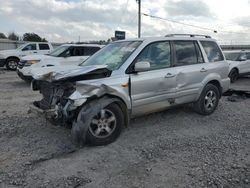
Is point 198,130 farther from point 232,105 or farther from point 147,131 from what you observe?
point 232,105

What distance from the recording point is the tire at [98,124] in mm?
4422

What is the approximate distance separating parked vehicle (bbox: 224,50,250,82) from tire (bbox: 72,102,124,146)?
10.6 metres

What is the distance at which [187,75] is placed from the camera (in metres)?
5.96

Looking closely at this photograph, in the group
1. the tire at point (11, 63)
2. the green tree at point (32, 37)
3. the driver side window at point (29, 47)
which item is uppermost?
the green tree at point (32, 37)

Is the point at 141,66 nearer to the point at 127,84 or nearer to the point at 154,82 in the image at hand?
the point at 127,84

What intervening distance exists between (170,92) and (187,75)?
63cm

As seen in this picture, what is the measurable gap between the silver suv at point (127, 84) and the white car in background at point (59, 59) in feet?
18.2

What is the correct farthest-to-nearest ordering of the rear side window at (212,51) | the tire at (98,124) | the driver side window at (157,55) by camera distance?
1. the rear side window at (212,51)
2. the driver side window at (157,55)
3. the tire at (98,124)

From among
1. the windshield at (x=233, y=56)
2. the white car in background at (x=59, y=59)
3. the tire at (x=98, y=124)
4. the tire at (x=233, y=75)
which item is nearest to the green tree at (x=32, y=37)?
the white car in background at (x=59, y=59)

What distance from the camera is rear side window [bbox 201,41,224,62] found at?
667 cm

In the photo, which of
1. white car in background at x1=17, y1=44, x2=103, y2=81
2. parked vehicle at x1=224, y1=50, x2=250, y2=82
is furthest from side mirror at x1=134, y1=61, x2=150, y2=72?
parked vehicle at x1=224, y1=50, x2=250, y2=82

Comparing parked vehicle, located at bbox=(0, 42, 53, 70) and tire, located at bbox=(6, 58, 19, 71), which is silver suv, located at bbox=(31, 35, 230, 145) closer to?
parked vehicle, located at bbox=(0, 42, 53, 70)

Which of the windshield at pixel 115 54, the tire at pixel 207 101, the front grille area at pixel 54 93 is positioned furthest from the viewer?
the tire at pixel 207 101

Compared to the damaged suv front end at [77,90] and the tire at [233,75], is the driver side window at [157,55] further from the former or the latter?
the tire at [233,75]
